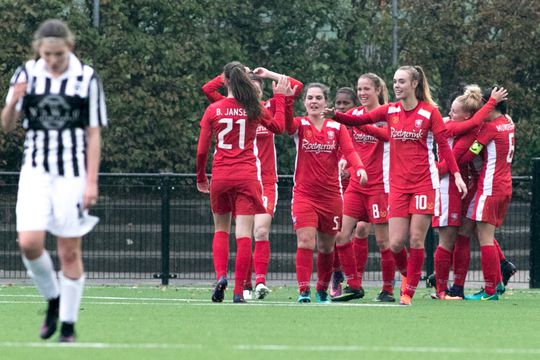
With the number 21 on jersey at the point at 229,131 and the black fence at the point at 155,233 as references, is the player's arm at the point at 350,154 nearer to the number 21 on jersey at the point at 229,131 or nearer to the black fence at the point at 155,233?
the number 21 on jersey at the point at 229,131

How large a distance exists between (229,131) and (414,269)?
6.65 ft

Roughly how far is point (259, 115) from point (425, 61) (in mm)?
13076

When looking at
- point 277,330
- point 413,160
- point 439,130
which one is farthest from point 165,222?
point 277,330

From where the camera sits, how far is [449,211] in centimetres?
1557

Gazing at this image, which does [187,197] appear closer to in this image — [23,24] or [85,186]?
[23,24]

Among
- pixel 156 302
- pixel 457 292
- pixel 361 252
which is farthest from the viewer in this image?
pixel 361 252

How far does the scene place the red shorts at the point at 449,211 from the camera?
15547 millimetres

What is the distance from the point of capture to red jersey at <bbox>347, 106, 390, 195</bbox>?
15.0 meters

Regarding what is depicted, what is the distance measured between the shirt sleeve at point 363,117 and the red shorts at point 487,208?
5.76ft

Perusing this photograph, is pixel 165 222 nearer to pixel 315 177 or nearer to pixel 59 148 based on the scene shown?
pixel 315 177

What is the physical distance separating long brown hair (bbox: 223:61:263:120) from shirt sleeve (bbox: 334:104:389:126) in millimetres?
758

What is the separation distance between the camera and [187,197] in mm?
20453

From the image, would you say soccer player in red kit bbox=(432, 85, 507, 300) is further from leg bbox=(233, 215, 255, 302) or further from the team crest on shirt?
leg bbox=(233, 215, 255, 302)

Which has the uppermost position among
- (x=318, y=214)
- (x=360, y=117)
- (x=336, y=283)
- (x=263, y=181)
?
(x=360, y=117)
